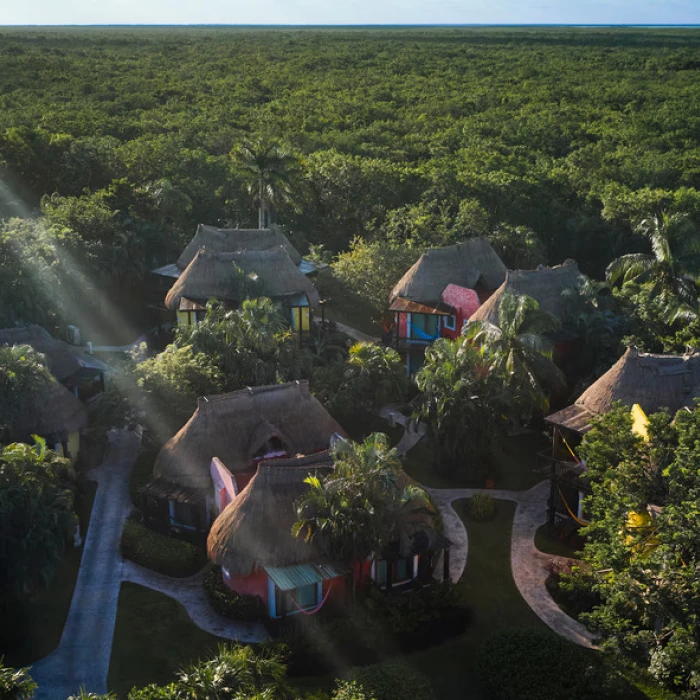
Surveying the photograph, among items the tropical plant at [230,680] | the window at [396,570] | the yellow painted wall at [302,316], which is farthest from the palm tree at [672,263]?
the tropical plant at [230,680]

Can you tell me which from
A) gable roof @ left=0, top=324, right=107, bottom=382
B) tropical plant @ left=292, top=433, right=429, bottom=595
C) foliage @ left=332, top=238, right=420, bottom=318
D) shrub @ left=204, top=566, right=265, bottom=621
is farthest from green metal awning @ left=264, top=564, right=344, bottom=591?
foliage @ left=332, top=238, right=420, bottom=318

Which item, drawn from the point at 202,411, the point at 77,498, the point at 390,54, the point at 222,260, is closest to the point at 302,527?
the point at 202,411

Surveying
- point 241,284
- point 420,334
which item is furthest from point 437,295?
point 241,284

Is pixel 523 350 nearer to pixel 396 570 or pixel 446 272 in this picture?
pixel 396 570

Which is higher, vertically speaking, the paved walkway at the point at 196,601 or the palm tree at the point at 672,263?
the palm tree at the point at 672,263

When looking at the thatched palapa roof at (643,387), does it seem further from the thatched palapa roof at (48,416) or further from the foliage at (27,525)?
the thatched palapa roof at (48,416)

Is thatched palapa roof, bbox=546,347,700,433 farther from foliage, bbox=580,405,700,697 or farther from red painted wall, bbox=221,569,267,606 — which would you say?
red painted wall, bbox=221,569,267,606
